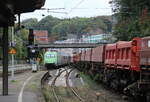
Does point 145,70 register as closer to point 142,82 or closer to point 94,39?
point 142,82

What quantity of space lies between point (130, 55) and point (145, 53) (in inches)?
81.0

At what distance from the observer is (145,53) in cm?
1623

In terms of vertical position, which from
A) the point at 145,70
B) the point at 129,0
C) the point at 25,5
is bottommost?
A: the point at 145,70

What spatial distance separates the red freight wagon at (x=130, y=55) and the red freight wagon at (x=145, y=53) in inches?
24.6

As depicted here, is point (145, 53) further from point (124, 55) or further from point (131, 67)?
point (124, 55)

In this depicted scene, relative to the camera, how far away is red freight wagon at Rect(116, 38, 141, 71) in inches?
694

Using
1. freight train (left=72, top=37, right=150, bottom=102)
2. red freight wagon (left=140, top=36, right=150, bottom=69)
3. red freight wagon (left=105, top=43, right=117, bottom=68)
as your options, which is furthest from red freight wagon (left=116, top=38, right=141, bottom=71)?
red freight wagon (left=105, top=43, right=117, bottom=68)

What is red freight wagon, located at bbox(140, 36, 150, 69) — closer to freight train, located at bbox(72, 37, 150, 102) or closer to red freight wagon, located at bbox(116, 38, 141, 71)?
freight train, located at bbox(72, 37, 150, 102)

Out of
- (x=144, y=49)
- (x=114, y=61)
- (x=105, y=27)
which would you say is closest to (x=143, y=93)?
(x=144, y=49)

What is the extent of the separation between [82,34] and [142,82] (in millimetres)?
115733

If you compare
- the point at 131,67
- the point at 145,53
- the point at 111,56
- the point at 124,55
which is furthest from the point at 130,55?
the point at 111,56

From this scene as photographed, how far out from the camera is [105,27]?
395 feet

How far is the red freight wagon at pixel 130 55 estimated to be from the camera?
1762cm

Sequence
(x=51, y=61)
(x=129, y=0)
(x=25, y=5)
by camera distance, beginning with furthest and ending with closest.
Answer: (x=51, y=61)
(x=129, y=0)
(x=25, y=5)
